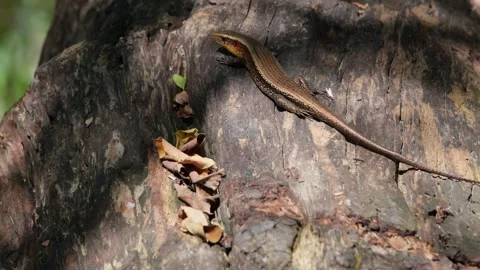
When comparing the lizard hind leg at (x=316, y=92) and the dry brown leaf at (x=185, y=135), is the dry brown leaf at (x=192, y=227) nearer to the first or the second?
the dry brown leaf at (x=185, y=135)

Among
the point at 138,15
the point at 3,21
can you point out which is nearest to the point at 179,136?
the point at 138,15

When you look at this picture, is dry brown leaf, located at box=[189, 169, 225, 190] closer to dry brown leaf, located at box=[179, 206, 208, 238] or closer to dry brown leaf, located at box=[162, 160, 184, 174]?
dry brown leaf, located at box=[162, 160, 184, 174]

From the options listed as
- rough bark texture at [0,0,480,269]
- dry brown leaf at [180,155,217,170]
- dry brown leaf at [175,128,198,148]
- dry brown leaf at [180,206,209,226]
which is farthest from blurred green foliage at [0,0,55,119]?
dry brown leaf at [180,206,209,226]

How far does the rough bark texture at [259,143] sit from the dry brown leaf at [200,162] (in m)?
0.06

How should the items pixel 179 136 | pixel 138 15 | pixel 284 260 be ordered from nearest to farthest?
pixel 284 260, pixel 179 136, pixel 138 15

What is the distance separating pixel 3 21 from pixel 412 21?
6837 millimetres

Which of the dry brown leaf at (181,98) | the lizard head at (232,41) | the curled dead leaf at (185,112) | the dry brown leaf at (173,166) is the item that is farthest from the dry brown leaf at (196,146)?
the lizard head at (232,41)

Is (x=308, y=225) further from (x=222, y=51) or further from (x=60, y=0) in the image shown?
(x=60, y=0)

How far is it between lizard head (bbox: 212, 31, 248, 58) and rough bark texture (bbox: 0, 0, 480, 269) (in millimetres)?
99

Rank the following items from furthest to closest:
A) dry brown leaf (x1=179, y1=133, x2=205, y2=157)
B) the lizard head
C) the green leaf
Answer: the lizard head, the green leaf, dry brown leaf (x1=179, y1=133, x2=205, y2=157)

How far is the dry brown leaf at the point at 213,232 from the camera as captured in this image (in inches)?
106

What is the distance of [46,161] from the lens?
3412mm

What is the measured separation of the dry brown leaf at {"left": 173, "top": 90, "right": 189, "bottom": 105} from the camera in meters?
3.54

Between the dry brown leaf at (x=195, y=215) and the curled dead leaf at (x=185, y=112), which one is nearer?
the dry brown leaf at (x=195, y=215)
